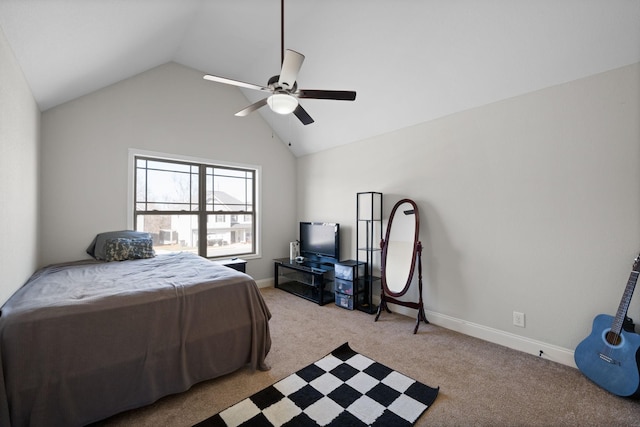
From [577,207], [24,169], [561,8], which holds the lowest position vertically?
[577,207]

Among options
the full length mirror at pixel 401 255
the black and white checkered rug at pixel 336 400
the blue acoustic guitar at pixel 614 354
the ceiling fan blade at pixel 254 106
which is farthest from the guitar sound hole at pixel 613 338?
the ceiling fan blade at pixel 254 106

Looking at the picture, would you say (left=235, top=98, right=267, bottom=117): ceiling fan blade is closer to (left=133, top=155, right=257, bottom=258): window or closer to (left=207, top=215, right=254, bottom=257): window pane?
(left=133, top=155, right=257, bottom=258): window

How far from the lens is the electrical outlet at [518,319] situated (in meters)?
2.41

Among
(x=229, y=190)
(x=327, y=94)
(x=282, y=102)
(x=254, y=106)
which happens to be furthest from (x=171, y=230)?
(x=327, y=94)

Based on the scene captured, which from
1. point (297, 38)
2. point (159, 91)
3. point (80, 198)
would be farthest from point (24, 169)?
point (297, 38)

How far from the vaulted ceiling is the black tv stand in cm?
205

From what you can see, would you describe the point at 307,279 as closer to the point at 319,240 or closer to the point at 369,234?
the point at 319,240

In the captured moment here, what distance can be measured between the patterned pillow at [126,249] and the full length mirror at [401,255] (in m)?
2.73

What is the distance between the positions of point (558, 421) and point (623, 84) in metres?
2.36

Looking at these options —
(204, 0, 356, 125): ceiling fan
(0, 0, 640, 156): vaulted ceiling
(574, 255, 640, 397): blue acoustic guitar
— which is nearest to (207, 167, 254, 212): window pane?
(0, 0, 640, 156): vaulted ceiling

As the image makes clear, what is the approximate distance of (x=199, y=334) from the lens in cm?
185

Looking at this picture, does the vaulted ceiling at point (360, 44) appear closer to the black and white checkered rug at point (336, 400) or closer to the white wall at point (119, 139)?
the white wall at point (119, 139)

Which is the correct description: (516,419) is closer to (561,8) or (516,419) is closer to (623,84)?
(623,84)

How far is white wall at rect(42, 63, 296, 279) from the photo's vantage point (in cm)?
285
